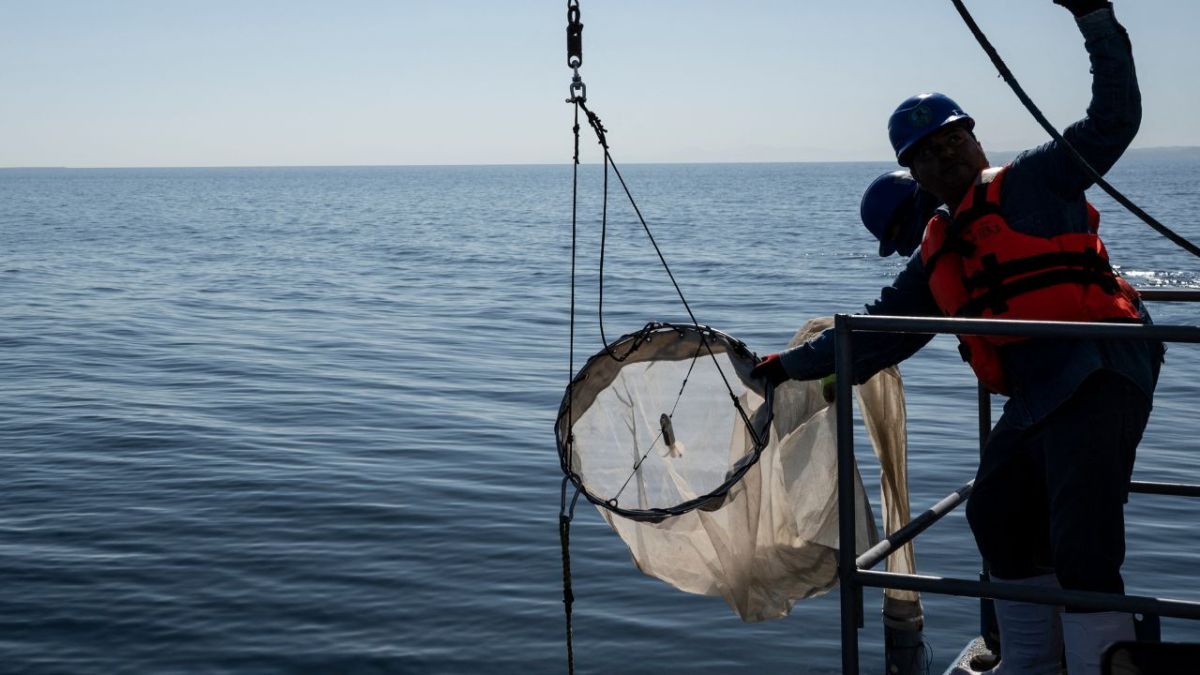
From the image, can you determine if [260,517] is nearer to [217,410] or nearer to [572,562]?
[572,562]

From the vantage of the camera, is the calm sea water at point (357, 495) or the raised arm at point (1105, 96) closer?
the raised arm at point (1105, 96)

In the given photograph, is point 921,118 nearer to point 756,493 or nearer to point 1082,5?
point 1082,5

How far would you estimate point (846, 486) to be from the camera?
11.0 feet

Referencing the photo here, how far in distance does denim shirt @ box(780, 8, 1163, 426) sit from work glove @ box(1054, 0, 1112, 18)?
12mm

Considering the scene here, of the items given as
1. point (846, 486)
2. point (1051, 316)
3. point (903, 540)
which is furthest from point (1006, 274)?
point (903, 540)

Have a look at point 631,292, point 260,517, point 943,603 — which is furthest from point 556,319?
point 943,603

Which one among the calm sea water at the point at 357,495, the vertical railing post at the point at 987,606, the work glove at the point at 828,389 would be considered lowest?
the calm sea water at the point at 357,495

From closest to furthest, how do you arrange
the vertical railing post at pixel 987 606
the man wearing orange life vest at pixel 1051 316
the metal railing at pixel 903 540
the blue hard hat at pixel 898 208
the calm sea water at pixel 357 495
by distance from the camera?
the metal railing at pixel 903 540
the man wearing orange life vest at pixel 1051 316
the blue hard hat at pixel 898 208
the vertical railing post at pixel 987 606
the calm sea water at pixel 357 495

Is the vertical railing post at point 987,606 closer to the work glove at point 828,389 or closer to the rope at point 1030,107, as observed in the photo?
the work glove at point 828,389

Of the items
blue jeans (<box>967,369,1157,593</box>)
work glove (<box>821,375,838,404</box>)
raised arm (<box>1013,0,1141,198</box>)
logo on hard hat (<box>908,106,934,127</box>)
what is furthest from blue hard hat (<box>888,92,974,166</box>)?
work glove (<box>821,375,838,404</box>)

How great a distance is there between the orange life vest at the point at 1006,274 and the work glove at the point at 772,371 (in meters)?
0.61

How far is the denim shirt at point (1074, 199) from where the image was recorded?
3.12 meters

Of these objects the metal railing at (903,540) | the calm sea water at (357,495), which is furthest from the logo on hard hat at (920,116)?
the calm sea water at (357,495)

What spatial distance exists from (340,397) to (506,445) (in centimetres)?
296
